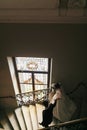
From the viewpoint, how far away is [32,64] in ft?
23.4

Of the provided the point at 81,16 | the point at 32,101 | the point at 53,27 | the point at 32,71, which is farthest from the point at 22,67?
the point at 81,16

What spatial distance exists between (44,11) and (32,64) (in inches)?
121

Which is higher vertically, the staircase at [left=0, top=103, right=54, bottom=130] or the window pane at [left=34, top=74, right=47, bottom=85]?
the window pane at [left=34, top=74, right=47, bottom=85]

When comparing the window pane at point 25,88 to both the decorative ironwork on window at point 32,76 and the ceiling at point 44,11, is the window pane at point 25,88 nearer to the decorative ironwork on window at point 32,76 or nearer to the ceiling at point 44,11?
the decorative ironwork on window at point 32,76

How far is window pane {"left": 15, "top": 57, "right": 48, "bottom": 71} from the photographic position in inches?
273

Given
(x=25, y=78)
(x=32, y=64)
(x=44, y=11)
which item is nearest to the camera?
(x=44, y=11)

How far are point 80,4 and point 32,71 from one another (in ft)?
12.1

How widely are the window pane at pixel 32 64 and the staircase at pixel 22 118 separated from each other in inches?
60.5

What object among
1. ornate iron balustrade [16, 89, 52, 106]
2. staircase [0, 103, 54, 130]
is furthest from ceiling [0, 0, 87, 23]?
staircase [0, 103, 54, 130]

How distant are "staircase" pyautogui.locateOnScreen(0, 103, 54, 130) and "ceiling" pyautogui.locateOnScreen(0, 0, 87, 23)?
3818 millimetres

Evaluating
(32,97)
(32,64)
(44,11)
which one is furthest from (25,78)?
(44,11)

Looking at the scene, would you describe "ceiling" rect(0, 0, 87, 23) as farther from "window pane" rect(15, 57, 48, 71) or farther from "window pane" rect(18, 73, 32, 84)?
"window pane" rect(18, 73, 32, 84)

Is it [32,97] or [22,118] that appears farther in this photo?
[32,97]

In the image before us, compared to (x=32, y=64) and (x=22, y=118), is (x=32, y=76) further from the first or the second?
(x=22, y=118)
